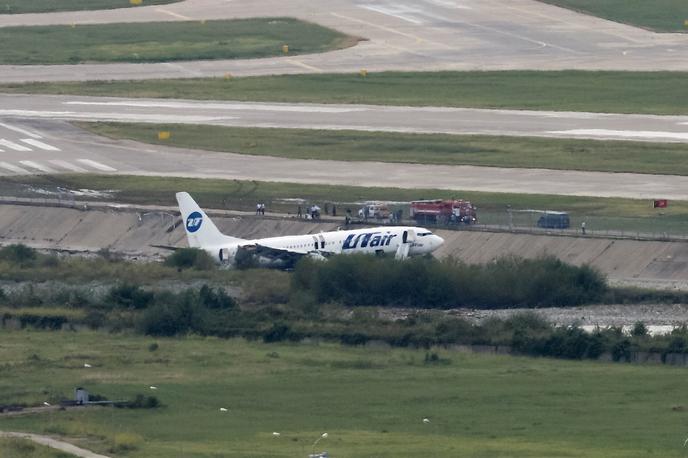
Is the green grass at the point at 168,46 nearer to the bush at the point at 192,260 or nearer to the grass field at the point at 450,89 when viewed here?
the grass field at the point at 450,89

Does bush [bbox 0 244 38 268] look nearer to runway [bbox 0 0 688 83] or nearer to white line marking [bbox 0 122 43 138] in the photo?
white line marking [bbox 0 122 43 138]

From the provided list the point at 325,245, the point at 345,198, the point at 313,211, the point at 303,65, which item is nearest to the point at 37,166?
the point at 345,198

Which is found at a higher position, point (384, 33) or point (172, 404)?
point (384, 33)

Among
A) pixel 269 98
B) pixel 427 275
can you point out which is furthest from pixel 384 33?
pixel 427 275

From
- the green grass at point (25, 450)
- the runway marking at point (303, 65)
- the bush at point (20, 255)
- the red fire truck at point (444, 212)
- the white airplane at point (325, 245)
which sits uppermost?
the runway marking at point (303, 65)

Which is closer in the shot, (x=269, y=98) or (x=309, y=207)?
(x=309, y=207)

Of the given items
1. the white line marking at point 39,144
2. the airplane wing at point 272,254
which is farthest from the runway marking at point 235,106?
the airplane wing at point 272,254

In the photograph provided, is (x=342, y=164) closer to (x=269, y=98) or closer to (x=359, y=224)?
(x=359, y=224)
